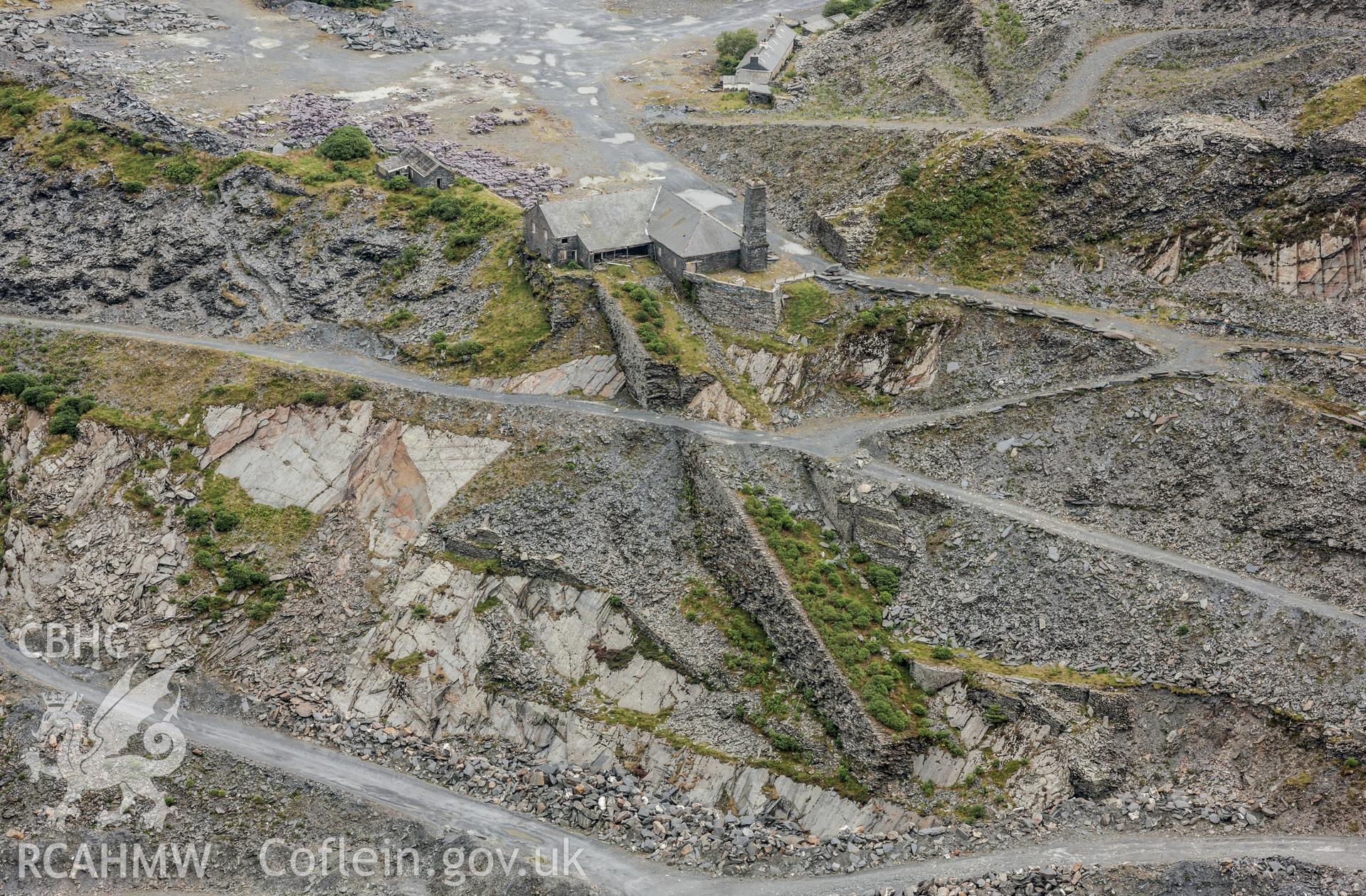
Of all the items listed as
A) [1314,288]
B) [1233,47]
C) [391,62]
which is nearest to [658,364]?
[1314,288]

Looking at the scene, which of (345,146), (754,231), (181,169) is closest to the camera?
(754,231)

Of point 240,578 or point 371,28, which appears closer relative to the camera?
point 240,578

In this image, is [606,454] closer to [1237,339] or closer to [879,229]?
[879,229]

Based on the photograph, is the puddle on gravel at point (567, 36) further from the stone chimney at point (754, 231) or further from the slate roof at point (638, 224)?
the stone chimney at point (754, 231)

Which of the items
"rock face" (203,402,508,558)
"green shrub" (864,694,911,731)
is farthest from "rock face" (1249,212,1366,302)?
"rock face" (203,402,508,558)

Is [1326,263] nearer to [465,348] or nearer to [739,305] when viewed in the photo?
[739,305]

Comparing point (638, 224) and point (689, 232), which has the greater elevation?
point (689, 232)

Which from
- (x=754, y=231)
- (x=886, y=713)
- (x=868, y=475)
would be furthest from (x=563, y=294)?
(x=886, y=713)
